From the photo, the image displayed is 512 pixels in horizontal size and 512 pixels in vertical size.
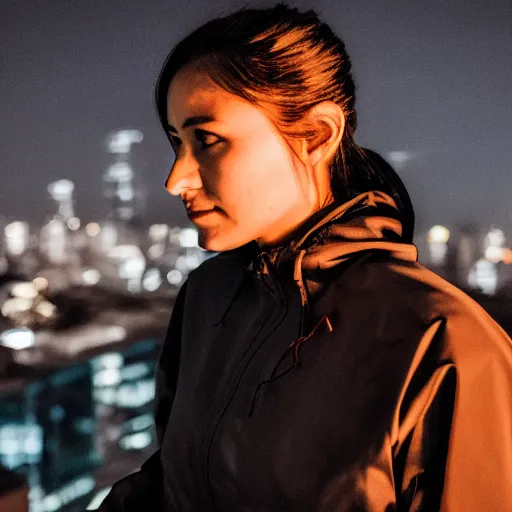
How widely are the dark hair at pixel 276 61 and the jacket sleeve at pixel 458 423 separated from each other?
12.0 inches

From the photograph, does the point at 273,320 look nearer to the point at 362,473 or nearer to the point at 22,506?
the point at 362,473

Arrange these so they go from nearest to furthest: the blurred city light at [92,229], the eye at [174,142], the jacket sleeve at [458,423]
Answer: the jacket sleeve at [458,423], the eye at [174,142], the blurred city light at [92,229]

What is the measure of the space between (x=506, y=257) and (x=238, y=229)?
4.52 ft

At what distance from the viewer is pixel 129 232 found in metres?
34.8

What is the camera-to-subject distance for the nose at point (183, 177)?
973 mm

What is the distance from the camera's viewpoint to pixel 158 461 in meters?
1.30

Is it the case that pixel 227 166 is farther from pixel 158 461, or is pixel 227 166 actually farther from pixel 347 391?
pixel 158 461

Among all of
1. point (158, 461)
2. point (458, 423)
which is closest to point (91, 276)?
point (158, 461)

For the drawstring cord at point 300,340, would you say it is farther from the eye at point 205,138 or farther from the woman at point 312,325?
the eye at point 205,138

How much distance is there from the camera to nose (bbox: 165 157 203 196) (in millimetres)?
973

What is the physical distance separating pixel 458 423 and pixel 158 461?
31.0 inches

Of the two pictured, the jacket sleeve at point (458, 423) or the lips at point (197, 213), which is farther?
the lips at point (197, 213)

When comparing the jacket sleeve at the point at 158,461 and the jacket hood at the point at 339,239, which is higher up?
the jacket hood at the point at 339,239

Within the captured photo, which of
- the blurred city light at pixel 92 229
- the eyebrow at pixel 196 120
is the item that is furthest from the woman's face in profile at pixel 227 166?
the blurred city light at pixel 92 229
